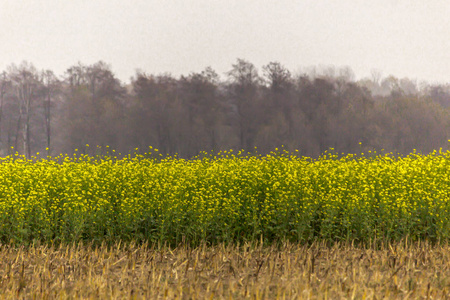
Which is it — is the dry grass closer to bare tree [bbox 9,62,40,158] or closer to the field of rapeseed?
the field of rapeseed

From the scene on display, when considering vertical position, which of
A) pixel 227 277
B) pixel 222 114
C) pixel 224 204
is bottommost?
pixel 227 277

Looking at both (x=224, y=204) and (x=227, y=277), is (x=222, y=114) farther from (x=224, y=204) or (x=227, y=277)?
(x=227, y=277)

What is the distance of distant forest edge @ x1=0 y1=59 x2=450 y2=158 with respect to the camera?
3691cm

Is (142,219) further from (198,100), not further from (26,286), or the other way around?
(198,100)

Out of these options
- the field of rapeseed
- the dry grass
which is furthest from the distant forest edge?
the dry grass

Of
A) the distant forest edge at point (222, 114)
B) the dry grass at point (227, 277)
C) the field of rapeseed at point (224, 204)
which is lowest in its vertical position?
the dry grass at point (227, 277)

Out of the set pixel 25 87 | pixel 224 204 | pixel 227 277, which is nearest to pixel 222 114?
pixel 25 87

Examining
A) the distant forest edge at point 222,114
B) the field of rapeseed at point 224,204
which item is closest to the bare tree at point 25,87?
the distant forest edge at point 222,114

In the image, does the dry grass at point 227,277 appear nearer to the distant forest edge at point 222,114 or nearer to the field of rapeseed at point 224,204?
the field of rapeseed at point 224,204

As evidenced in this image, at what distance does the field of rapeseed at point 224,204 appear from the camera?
307 inches

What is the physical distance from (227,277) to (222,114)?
33.2m

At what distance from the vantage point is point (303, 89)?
40.2m

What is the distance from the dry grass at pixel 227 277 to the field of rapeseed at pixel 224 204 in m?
1.77

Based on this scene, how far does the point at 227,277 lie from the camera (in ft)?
16.0
